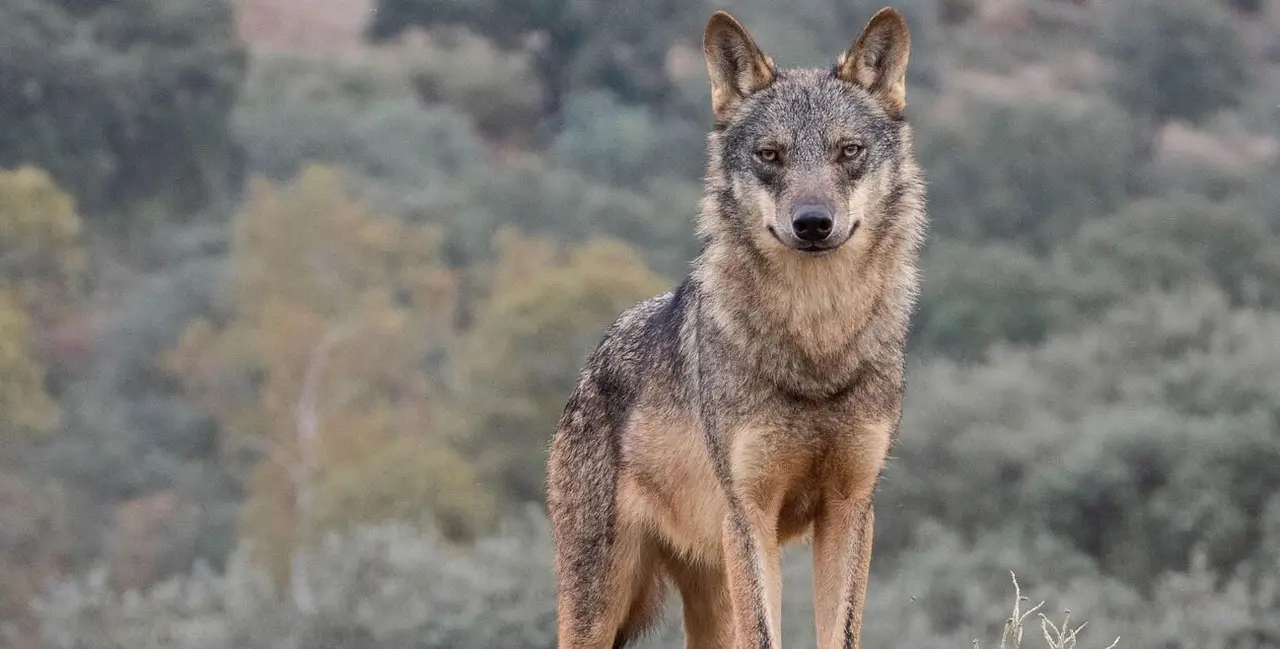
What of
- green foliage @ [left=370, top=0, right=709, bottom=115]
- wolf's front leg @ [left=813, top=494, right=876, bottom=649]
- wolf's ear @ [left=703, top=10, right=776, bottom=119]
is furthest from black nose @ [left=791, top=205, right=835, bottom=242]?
green foliage @ [left=370, top=0, right=709, bottom=115]

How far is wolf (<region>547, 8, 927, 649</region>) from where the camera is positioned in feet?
24.6

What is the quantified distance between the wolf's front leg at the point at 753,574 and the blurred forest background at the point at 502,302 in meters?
8.45

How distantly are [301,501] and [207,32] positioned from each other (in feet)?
84.9

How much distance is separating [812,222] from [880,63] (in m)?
0.91

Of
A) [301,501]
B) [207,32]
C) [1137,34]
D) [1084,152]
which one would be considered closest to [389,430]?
[301,501]

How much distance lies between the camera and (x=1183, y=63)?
69.6m

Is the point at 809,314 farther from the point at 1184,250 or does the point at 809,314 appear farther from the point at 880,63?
the point at 1184,250

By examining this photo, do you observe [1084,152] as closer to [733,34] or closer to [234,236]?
[234,236]

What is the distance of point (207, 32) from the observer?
65062mm

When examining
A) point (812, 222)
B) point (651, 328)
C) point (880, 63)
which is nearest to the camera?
point (812, 222)

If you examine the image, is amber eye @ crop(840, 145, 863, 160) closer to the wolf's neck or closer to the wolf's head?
the wolf's head

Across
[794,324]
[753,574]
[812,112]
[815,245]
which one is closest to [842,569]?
[753,574]

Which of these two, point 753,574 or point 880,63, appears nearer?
point 753,574

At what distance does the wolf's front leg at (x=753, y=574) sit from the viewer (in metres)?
7.52
